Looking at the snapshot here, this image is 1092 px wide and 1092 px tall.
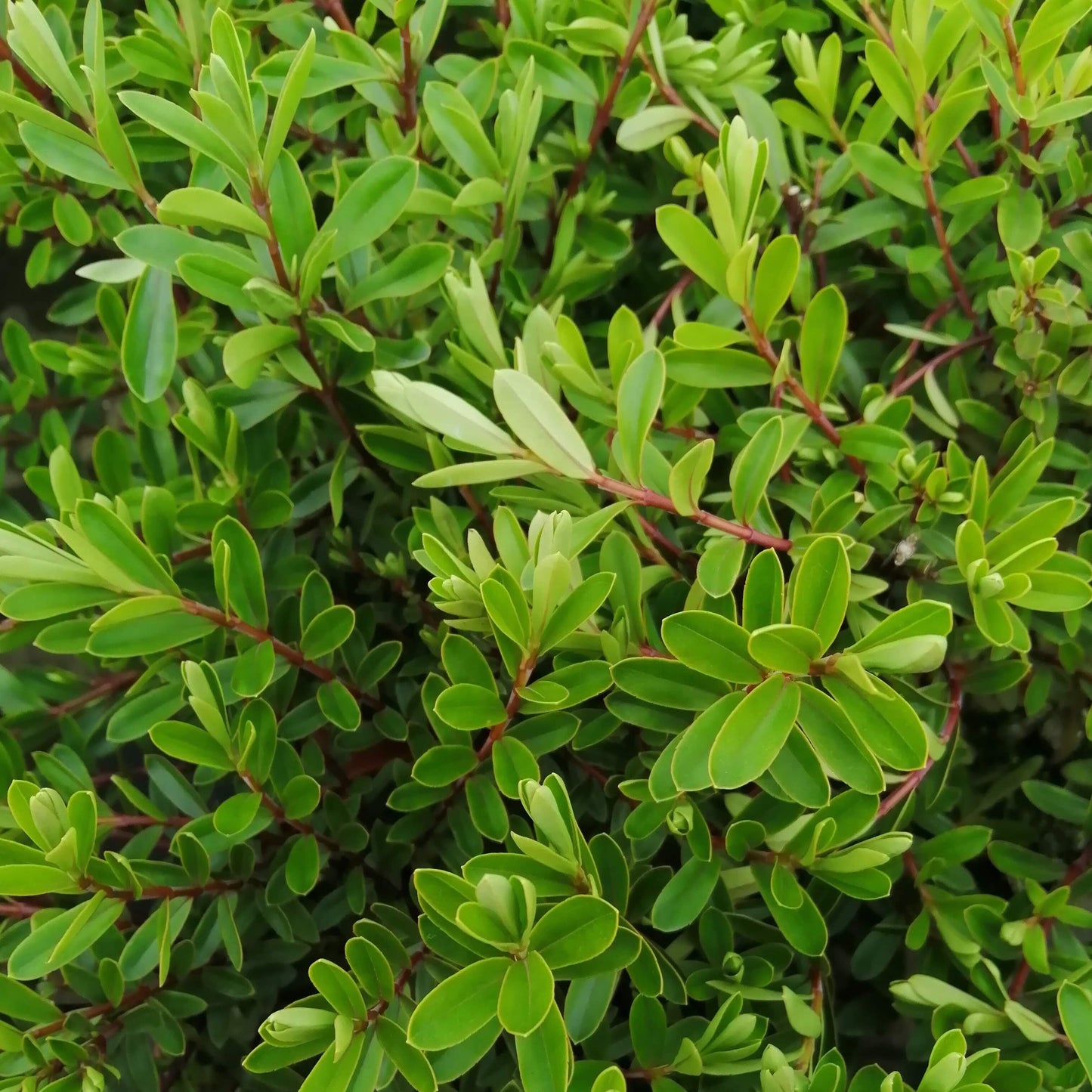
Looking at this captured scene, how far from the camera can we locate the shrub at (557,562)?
43cm

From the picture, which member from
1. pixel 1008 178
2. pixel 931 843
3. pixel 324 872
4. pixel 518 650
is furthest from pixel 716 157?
pixel 324 872

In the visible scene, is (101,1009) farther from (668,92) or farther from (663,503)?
(668,92)

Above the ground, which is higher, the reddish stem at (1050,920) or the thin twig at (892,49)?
the thin twig at (892,49)

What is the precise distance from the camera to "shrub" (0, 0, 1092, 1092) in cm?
43

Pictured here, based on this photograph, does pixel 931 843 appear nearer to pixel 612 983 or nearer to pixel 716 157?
pixel 612 983

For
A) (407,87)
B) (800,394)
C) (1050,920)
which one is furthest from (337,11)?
(1050,920)

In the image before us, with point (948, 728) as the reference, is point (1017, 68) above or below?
above

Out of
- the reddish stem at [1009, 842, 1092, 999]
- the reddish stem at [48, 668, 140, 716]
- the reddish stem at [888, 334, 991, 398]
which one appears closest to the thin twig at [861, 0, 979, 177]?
the reddish stem at [888, 334, 991, 398]

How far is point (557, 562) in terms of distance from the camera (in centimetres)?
40

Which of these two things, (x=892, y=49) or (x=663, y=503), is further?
(x=892, y=49)

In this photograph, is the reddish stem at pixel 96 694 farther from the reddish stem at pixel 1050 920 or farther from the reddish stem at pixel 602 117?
the reddish stem at pixel 1050 920

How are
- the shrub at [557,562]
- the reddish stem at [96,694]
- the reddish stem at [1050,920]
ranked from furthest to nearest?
the reddish stem at [96,694]
the reddish stem at [1050,920]
the shrub at [557,562]

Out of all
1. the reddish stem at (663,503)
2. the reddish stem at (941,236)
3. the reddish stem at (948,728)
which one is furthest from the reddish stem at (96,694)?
the reddish stem at (941,236)

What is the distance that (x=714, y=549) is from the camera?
46 centimetres
